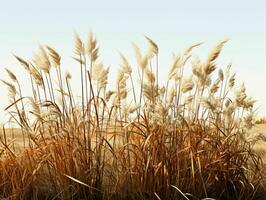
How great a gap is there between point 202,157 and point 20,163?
62.6 inches

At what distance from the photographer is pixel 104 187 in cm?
416

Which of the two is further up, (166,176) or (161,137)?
(161,137)

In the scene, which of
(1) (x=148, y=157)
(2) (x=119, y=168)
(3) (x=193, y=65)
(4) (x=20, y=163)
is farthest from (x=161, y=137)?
(4) (x=20, y=163)

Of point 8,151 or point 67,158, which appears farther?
point 8,151

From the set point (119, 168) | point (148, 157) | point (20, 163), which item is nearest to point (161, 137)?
point (148, 157)

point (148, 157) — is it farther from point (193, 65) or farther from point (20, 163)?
point (20, 163)

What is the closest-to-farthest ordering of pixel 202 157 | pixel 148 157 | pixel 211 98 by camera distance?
pixel 148 157 → pixel 202 157 → pixel 211 98

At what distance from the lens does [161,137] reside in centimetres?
401

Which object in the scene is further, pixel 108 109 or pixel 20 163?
pixel 20 163

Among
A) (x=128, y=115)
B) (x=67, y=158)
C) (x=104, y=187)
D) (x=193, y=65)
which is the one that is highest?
(x=193, y=65)

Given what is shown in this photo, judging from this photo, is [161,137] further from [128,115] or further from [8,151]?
[8,151]

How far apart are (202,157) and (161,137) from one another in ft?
1.54

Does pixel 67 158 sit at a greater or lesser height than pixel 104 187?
greater

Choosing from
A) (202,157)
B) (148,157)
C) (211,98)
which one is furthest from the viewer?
(211,98)
